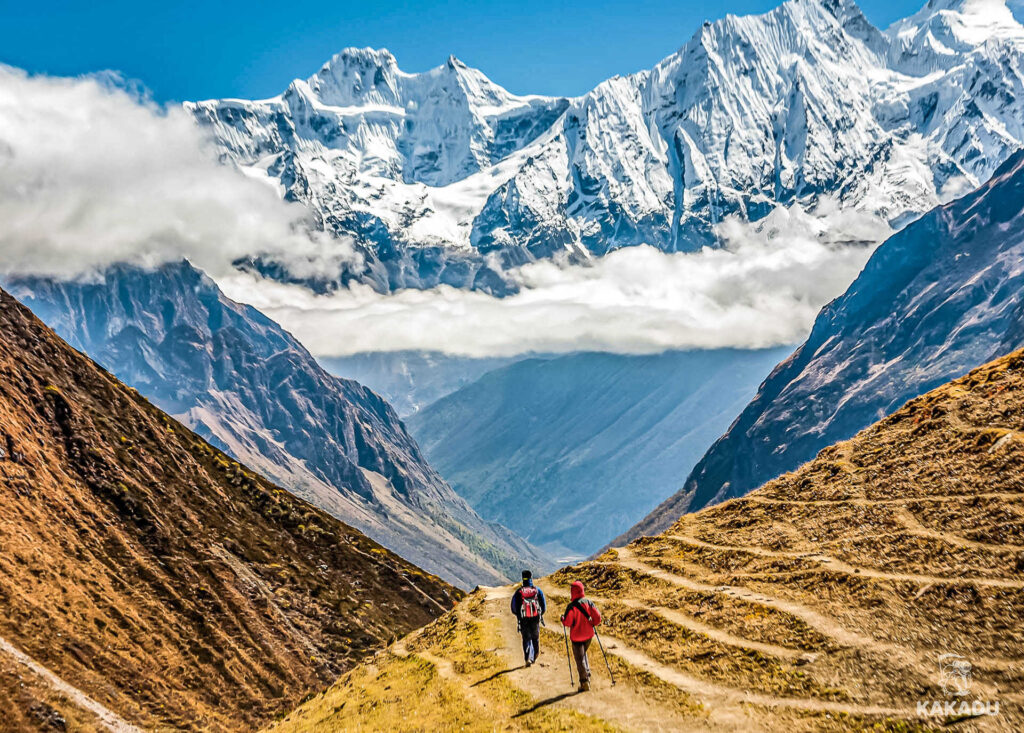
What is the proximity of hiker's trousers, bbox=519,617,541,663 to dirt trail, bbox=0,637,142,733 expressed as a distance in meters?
48.0

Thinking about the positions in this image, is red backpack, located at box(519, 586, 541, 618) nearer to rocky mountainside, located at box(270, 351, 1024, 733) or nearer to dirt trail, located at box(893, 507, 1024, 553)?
rocky mountainside, located at box(270, 351, 1024, 733)

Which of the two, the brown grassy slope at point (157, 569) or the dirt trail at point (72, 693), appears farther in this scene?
the brown grassy slope at point (157, 569)

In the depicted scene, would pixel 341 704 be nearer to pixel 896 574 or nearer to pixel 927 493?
pixel 896 574

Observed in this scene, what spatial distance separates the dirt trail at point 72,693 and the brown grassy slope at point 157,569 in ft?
6.08

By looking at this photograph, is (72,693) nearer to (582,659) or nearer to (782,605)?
(582,659)

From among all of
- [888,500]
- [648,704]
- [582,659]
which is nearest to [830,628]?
[648,704]

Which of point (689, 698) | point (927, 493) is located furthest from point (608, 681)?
point (927, 493)

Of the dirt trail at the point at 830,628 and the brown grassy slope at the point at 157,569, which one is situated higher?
the brown grassy slope at the point at 157,569

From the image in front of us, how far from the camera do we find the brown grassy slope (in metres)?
82.4

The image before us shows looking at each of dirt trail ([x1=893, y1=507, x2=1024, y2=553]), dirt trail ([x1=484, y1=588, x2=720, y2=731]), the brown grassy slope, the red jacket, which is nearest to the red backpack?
dirt trail ([x1=484, y1=588, x2=720, y2=731])

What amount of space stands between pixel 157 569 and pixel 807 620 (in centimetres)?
10067
